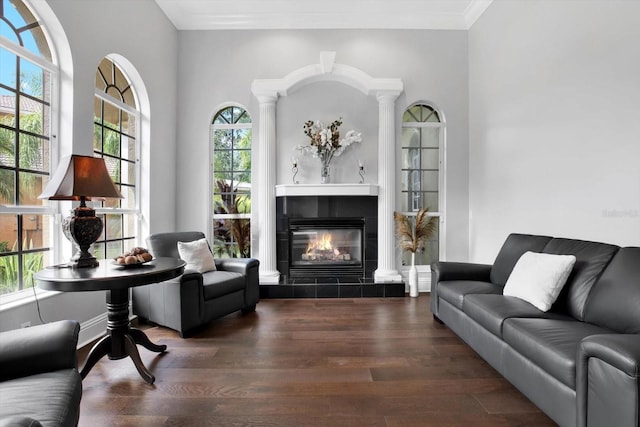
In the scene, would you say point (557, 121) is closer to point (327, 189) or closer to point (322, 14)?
point (327, 189)

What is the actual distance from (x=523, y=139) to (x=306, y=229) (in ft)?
9.22

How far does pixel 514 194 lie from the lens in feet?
11.9

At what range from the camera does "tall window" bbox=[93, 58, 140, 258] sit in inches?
132

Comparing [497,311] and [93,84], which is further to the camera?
[93,84]

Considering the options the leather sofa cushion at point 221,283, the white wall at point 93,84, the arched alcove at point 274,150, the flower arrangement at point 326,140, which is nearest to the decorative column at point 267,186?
the arched alcove at point 274,150

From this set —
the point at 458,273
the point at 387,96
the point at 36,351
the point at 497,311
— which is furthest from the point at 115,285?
the point at 387,96

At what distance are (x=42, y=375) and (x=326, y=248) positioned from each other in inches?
143

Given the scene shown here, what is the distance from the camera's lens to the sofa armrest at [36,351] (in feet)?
4.55

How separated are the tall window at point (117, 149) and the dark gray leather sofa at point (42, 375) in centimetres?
208

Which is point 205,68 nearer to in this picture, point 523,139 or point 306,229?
point 306,229

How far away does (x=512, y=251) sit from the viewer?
10.1ft

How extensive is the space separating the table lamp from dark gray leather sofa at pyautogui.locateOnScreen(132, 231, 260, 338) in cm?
77

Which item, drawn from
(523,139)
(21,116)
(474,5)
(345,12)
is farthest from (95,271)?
(474,5)

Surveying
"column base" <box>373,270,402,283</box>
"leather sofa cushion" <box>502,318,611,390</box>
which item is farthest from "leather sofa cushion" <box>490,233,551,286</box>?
"column base" <box>373,270,402,283</box>
